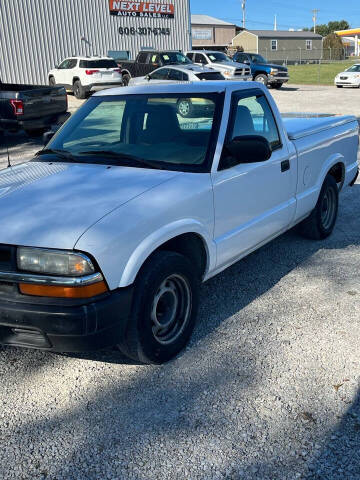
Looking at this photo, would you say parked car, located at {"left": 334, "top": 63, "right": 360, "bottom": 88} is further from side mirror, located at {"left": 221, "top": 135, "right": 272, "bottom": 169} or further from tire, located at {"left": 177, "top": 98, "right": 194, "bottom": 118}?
side mirror, located at {"left": 221, "top": 135, "right": 272, "bottom": 169}

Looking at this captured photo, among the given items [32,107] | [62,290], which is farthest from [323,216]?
[32,107]

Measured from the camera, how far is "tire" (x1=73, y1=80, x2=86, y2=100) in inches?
914

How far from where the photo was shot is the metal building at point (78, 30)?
90.2 feet

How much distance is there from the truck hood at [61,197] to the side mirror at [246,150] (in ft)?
1.59

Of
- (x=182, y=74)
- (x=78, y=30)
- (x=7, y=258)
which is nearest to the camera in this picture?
(x=7, y=258)

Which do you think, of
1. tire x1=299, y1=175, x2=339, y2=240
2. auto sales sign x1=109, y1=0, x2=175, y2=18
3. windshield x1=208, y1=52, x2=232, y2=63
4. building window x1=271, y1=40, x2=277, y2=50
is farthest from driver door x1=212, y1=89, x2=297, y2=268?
building window x1=271, y1=40, x2=277, y2=50

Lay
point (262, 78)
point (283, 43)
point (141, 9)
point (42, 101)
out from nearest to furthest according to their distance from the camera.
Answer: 1. point (42, 101)
2. point (262, 78)
3. point (141, 9)
4. point (283, 43)

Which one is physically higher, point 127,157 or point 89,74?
point 89,74

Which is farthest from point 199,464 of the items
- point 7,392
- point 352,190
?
point 352,190

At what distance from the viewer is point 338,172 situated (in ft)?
19.1

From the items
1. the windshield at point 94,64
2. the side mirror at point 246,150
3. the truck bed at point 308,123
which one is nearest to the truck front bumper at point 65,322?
the side mirror at point 246,150

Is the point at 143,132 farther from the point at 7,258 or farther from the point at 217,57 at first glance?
the point at 217,57

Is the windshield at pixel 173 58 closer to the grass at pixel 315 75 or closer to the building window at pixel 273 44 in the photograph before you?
the grass at pixel 315 75

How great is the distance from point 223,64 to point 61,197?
79.2ft
